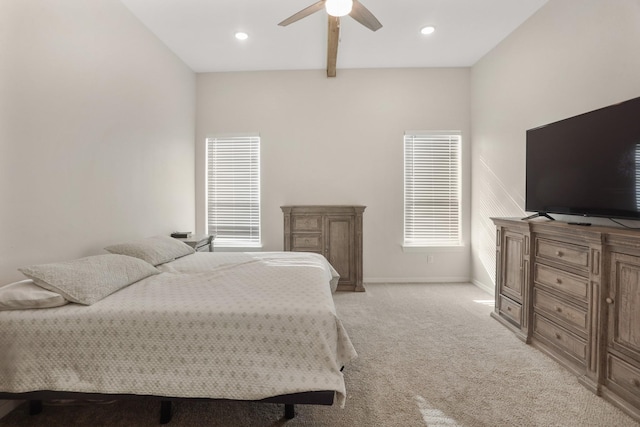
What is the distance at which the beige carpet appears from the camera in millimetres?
1745

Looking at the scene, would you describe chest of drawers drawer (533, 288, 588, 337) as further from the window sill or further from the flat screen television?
the window sill

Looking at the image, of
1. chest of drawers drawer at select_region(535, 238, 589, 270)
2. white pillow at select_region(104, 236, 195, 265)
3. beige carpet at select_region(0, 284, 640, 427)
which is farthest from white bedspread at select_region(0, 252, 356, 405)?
chest of drawers drawer at select_region(535, 238, 589, 270)

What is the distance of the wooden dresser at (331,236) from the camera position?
4168mm

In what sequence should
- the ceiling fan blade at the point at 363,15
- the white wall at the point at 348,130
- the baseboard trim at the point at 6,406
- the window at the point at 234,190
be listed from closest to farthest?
1. the baseboard trim at the point at 6,406
2. the ceiling fan blade at the point at 363,15
3. the white wall at the point at 348,130
4. the window at the point at 234,190

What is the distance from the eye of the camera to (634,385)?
1.77 m

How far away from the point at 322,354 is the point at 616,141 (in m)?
2.40

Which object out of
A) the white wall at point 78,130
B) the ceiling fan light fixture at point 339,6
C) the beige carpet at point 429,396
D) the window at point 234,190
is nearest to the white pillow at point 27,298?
the white wall at point 78,130

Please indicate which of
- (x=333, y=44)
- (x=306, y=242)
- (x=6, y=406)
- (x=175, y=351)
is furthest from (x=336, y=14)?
(x=6, y=406)

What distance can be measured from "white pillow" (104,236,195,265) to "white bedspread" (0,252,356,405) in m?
0.96

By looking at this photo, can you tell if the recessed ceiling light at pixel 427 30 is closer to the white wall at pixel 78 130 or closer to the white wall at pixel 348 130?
the white wall at pixel 348 130

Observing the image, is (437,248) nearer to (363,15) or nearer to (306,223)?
(306,223)

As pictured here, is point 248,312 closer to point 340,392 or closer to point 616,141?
point 340,392

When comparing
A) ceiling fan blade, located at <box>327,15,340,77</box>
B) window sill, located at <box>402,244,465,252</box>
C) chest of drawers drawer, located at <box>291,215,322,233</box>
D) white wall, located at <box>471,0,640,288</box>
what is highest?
ceiling fan blade, located at <box>327,15,340,77</box>

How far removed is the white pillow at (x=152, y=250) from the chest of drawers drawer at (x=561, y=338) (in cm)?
326
